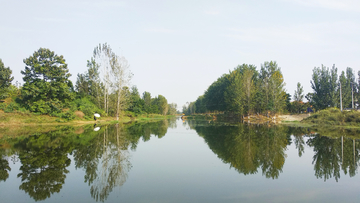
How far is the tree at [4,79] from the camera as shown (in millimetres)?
28525

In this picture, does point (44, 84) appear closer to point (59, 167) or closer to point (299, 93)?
point (59, 167)

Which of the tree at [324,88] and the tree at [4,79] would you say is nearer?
the tree at [4,79]

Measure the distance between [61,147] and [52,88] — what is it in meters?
18.5

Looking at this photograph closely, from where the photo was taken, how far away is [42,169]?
26.1 feet

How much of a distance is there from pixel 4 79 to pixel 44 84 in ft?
20.5

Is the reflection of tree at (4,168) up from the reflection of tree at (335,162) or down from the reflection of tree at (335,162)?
down

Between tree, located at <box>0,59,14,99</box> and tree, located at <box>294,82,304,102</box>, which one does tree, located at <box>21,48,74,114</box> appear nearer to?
tree, located at <box>0,59,14,99</box>

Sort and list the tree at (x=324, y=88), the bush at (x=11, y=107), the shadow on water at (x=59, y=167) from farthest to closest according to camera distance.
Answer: the tree at (x=324, y=88)
the bush at (x=11, y=107)
the shadow on water at (x=59, y=167)

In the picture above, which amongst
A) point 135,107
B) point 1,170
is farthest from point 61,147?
point 135,107

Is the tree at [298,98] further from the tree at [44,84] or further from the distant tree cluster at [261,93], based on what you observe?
the tree at [44,84]

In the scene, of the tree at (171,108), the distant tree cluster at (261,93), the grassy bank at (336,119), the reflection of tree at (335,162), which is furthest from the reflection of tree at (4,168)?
the tree at (171,108)

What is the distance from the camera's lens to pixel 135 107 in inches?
1970

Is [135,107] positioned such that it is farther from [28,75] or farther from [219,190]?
[219,190]

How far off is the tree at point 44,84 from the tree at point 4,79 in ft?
9.79
